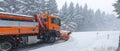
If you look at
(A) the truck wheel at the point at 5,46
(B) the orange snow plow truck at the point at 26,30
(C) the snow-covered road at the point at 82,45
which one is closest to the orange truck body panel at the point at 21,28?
(B) the orange snow plow truck at the point at 26,30

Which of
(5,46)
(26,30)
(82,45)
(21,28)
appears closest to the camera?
(5,46)

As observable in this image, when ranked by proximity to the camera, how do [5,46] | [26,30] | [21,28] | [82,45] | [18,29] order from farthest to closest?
[82,45]
[26,30]
[21,28]
[18,29]
[5,46]

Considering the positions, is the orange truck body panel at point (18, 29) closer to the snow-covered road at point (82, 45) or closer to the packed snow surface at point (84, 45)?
the snow-covered road at point (82, 45)

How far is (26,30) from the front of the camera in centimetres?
2080

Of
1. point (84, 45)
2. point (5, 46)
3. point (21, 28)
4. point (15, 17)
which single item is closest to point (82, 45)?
point (84, 45)

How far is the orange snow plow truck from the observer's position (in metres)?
18.2

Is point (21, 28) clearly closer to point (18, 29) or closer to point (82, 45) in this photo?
point (18, 29)

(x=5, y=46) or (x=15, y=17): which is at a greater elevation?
(x=15, y=17)

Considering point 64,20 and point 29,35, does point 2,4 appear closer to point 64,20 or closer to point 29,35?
point 29,35

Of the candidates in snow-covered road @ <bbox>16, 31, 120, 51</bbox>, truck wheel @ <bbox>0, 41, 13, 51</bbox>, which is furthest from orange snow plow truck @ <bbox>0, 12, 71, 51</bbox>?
snow-covered road @ <bbox>16, 31, 120, 51</bbox>

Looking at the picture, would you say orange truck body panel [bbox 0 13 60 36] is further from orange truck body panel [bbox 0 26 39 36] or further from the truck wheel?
the truck wheel

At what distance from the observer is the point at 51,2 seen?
60.0m

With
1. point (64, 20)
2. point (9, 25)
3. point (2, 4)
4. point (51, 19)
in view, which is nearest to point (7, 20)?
point (9, 25)

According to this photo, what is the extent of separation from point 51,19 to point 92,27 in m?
84.5
